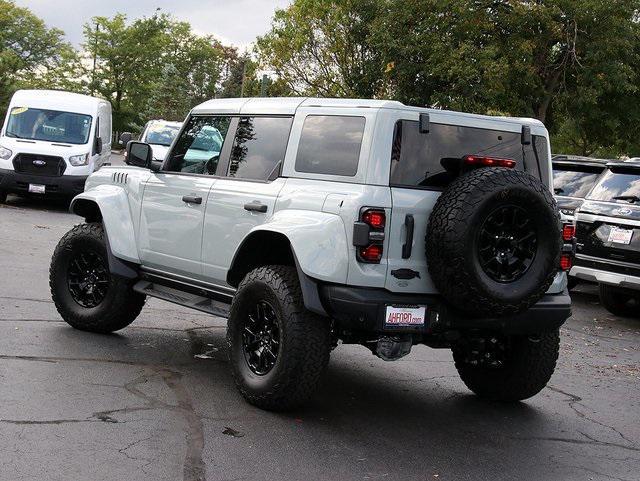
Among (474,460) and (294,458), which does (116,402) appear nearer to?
(294,458)

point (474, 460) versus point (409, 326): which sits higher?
point (409, 326)

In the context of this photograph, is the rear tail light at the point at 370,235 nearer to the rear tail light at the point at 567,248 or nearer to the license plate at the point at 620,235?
the rear tail light at the point at 567,248

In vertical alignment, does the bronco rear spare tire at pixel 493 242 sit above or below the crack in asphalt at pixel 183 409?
above

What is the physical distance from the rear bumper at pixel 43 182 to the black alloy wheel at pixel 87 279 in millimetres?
10920

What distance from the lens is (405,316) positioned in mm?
5539

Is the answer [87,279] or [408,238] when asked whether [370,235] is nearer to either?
[408,238]

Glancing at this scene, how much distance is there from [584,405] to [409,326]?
6.93 feet

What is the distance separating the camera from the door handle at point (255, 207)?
20.4 ft

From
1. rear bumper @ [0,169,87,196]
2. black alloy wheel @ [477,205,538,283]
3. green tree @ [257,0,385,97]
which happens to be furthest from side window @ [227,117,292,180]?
green tree @ [257,0,385,97]

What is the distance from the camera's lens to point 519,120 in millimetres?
6340

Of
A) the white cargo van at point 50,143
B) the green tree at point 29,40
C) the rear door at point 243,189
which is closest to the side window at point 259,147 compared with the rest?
the rear door at point 243,189

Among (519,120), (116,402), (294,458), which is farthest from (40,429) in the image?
(519,120)

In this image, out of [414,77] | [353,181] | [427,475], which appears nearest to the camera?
[427,475]

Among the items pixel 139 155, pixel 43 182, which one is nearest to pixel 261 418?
pixel 139 155
